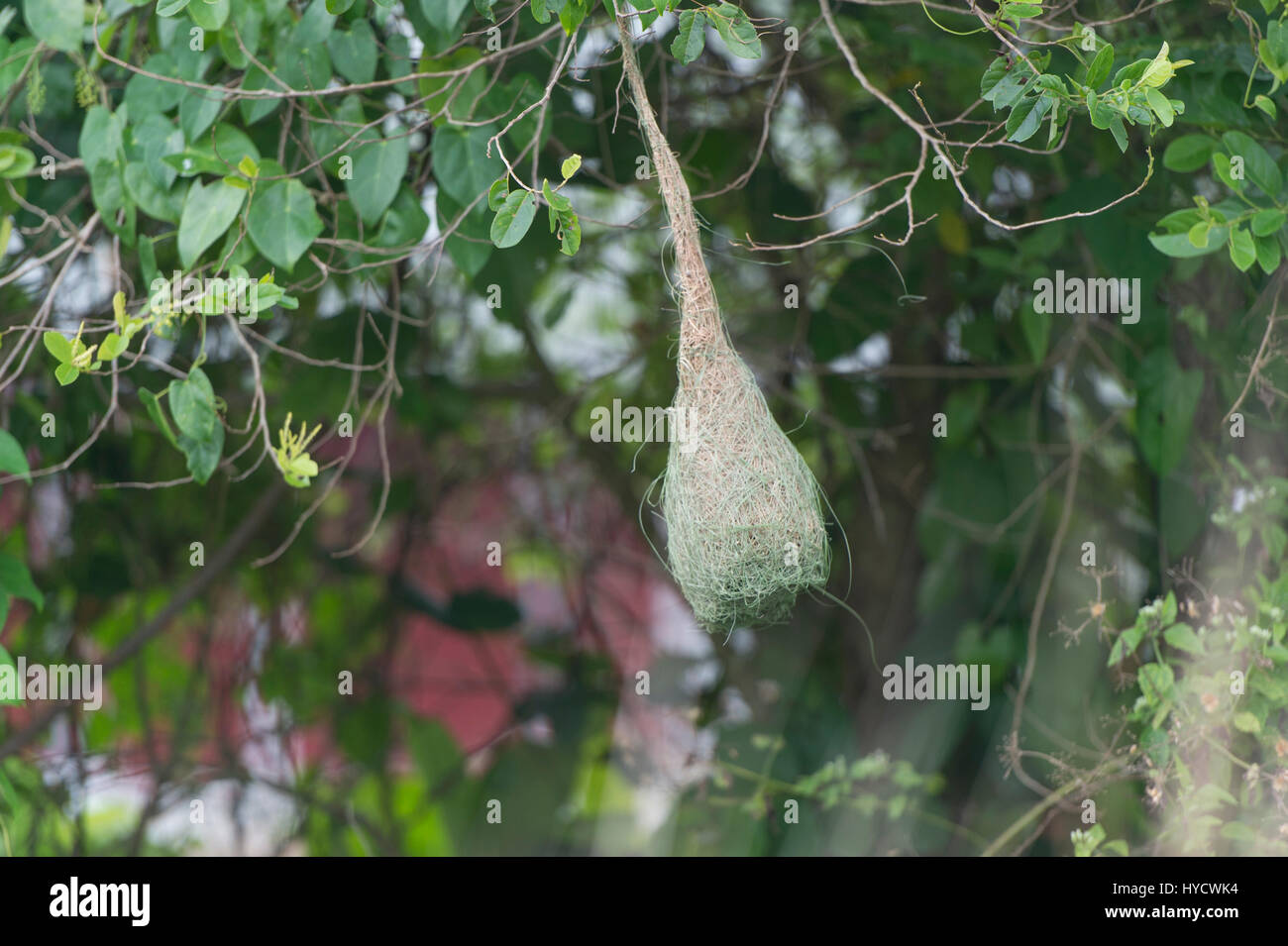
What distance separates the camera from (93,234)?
189 centimetres

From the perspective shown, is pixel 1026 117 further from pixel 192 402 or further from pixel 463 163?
pixel 192 402

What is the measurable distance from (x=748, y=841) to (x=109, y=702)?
1482 mm

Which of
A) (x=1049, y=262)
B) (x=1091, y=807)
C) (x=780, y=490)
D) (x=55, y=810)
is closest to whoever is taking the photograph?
(x=780, y=490)

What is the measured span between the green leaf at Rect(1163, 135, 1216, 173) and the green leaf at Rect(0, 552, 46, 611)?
1845mm

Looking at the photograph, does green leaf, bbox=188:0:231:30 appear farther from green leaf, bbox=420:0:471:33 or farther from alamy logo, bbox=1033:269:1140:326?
alamy logo, bbox=1033:269:1140:326

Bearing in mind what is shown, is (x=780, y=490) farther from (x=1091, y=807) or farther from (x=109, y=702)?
(x=109, y=702)

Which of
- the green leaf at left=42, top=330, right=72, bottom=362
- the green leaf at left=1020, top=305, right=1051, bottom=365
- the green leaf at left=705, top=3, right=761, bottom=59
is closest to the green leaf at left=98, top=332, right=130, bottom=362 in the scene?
the green leaf at left=42, top=330, right=72, bottom=362

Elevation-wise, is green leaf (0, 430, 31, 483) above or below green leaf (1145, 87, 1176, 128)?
below

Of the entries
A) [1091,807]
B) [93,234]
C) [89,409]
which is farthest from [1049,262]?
[89,409]

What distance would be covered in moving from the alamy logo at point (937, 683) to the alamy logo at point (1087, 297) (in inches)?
29.6

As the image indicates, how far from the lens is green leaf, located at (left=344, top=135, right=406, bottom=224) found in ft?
4.98
